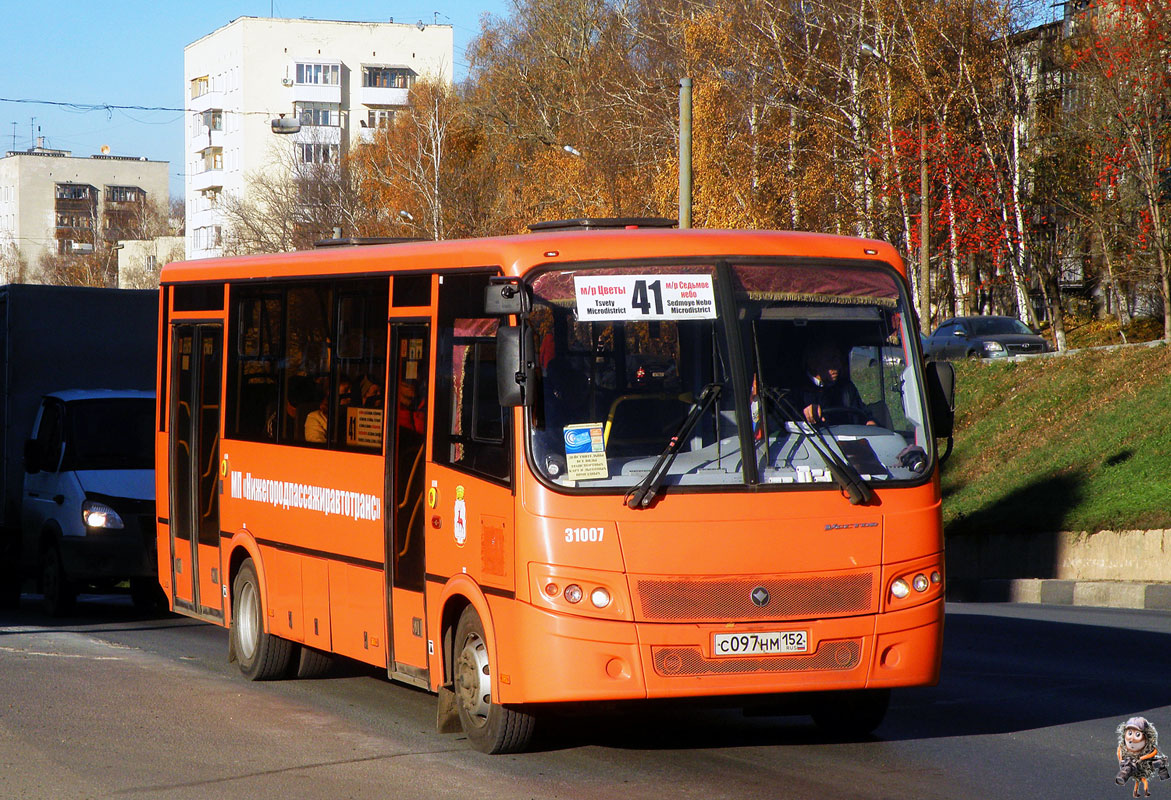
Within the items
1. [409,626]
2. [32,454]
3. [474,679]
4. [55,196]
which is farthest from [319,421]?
[55,196]

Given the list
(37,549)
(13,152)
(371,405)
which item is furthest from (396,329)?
(13,152)

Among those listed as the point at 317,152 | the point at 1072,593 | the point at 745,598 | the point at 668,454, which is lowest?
the point at 1072,593

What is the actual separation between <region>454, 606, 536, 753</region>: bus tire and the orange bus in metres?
0.02

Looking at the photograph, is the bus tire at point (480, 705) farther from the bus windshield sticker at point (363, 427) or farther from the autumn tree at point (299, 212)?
the autumn tree at point (299, 212)

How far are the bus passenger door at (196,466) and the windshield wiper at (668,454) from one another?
519 centimetres

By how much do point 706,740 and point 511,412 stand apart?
7.12ft

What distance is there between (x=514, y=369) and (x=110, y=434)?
9.00 meters

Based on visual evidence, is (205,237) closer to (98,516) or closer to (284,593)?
(98,516)

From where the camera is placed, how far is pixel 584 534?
7375mm

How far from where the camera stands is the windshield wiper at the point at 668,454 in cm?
737

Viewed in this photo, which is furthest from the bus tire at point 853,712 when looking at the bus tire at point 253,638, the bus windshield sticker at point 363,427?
the bus tire at point 253,638

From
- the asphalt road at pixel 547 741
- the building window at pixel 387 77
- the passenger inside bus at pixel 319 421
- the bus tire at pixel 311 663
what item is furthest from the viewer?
the building window at pixel 387 77

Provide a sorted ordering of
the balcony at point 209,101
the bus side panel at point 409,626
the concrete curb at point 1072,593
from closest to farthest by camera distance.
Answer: the bus side panel at point 409,626, the concrete curb at point 1072,593, the balcony at point 209,101

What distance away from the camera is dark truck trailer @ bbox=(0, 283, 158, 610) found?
53.1 feet
